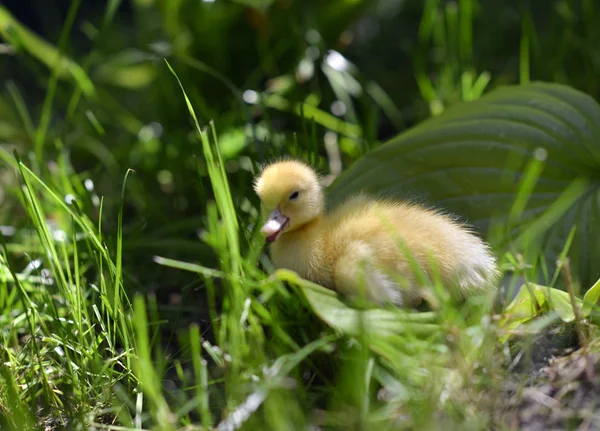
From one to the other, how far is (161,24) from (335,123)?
86 centimetres

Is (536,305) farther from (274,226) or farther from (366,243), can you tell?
(274,226)

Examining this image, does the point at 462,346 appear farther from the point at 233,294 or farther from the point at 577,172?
the point at 577,172

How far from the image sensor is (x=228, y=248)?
1.43 meters

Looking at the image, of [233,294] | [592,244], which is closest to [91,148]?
[233,294]

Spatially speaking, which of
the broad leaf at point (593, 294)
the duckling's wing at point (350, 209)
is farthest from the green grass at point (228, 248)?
the duckling's wing at point (350, 209)

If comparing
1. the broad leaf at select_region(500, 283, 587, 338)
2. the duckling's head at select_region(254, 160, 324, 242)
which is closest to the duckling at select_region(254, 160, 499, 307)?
the duckling's head at select_region(254, 160, 324, 242)

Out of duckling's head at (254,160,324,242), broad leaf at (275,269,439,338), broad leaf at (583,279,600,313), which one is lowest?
broad leaf at (583,279,600,313)

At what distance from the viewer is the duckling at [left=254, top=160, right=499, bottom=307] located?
139 centimetres

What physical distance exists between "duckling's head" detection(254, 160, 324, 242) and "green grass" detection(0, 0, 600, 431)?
9 cm

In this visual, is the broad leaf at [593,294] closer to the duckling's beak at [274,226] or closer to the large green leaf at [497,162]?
the large green leaf at [497,162]

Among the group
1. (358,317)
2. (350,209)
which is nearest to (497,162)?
(350,209)

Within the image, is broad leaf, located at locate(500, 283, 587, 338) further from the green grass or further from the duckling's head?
the duckling's head

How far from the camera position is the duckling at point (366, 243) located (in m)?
1.39

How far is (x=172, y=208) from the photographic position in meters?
2.21
